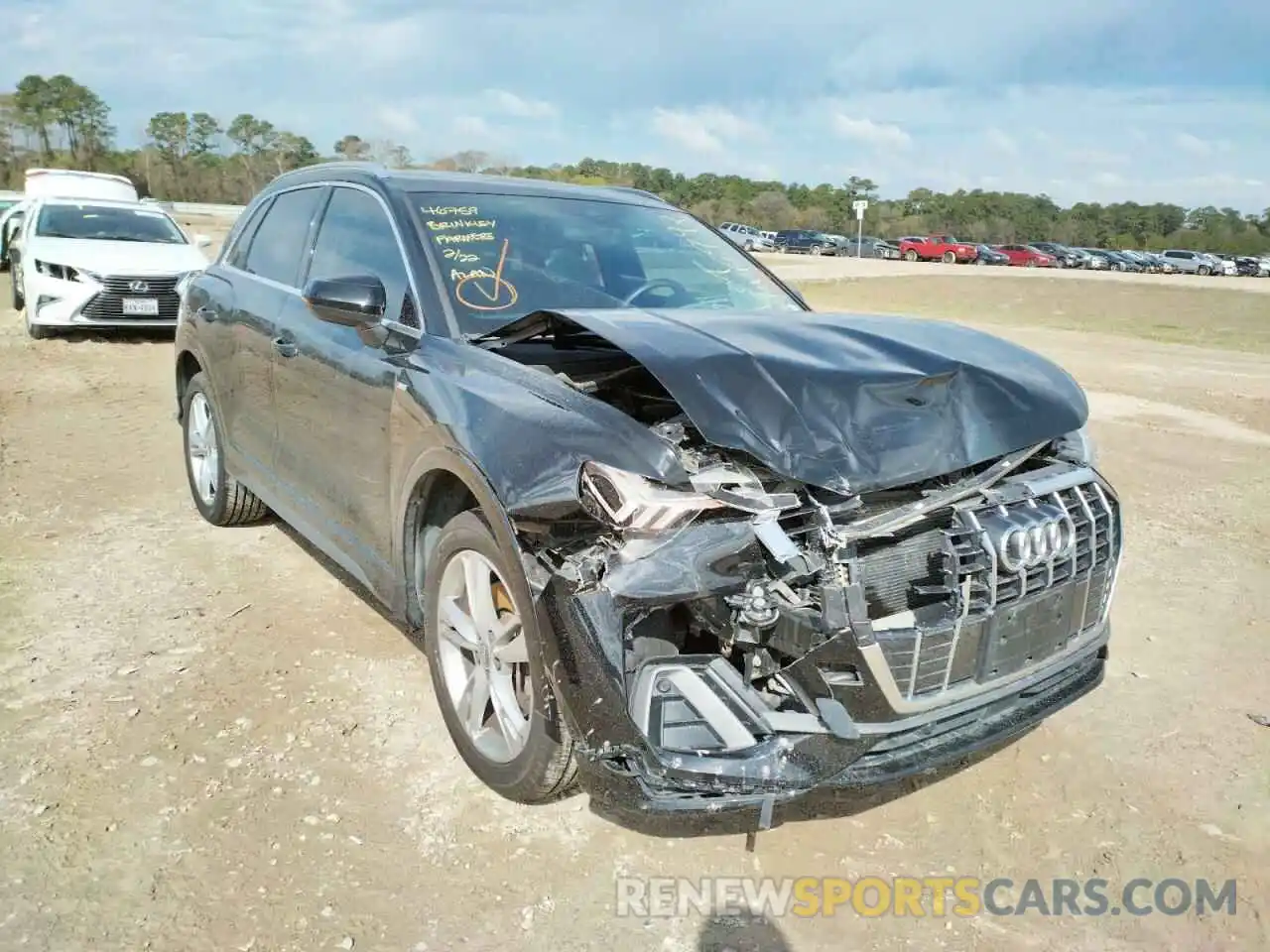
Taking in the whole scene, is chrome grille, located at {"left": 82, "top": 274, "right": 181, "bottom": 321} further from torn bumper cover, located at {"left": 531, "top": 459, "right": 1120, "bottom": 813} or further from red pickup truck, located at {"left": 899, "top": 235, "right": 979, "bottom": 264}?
red pickup truck, located at {"left": 899, "top": 235, "right": 979, "bottom": 264}

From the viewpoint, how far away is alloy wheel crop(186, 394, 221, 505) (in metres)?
5.41

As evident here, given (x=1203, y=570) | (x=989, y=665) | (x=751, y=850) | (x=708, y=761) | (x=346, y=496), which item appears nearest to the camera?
(x=708, y=761)

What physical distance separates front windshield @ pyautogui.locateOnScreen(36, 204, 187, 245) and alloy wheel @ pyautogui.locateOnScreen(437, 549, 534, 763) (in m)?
11.1

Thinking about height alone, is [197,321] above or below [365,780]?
above

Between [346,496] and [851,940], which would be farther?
[346,496]

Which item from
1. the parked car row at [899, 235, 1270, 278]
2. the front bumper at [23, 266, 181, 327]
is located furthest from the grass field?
the parked car row at [899, 235, 1270, 278]

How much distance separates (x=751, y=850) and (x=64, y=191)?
18583 millimetres

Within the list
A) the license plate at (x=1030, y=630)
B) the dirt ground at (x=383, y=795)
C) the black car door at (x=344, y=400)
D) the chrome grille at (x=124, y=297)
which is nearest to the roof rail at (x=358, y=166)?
the black car door at (x=344, y=400)

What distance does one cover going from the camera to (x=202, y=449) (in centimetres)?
560

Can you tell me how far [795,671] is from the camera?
2.46 m

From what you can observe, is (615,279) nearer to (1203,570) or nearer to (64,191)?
(1203,570)

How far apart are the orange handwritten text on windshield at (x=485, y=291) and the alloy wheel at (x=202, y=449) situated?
2334mm

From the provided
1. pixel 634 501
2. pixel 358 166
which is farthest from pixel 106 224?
pixel 634 501

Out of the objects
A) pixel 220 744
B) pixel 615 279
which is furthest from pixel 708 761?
pixel 615 279
